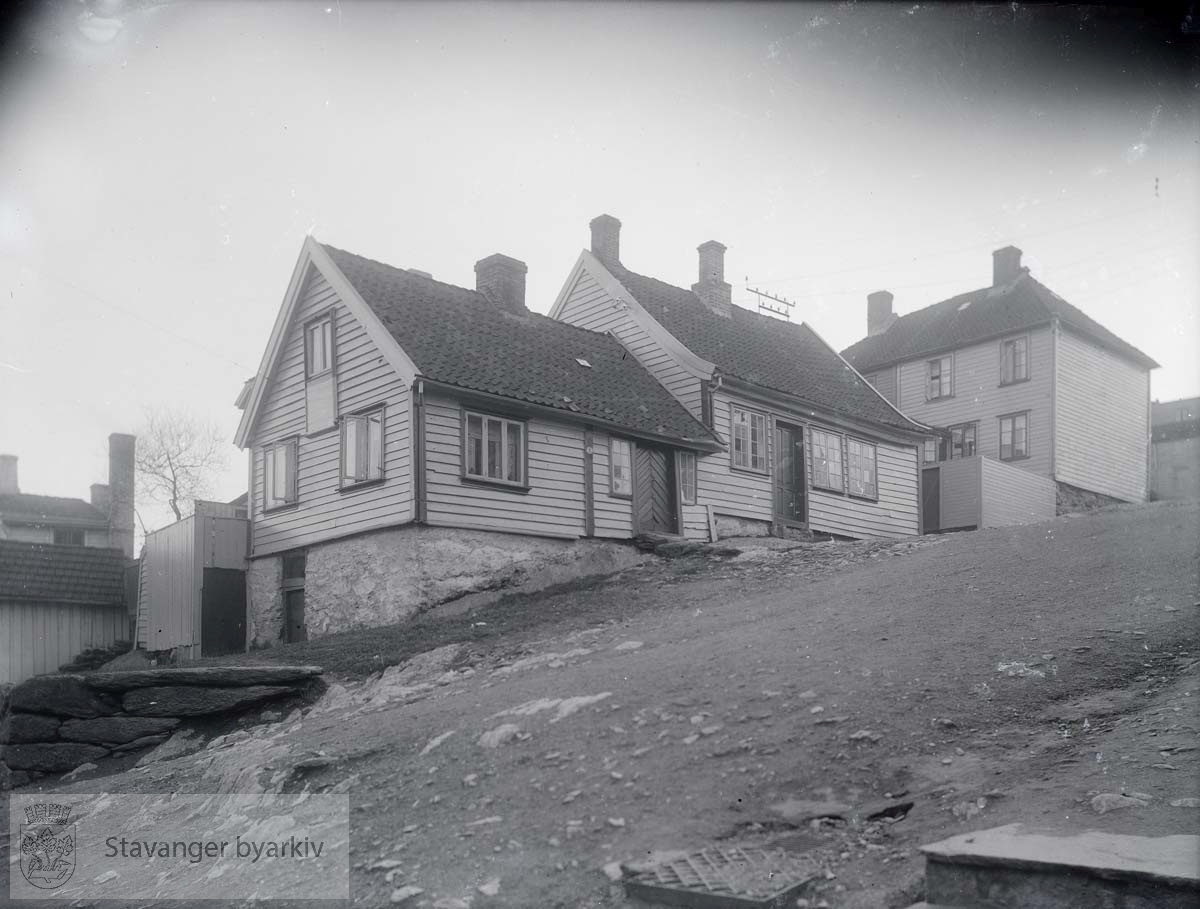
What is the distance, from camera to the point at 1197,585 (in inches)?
410

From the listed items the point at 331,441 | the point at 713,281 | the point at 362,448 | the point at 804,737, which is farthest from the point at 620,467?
the point at 804,737

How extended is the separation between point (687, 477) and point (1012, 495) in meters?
12.4

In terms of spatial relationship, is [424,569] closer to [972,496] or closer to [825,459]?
[825,459]

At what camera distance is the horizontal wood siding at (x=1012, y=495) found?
2938cm

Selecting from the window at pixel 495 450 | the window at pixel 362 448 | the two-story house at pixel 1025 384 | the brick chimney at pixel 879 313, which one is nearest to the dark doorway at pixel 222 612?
the window at pixel 362 448

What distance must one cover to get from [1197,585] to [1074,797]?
546cm

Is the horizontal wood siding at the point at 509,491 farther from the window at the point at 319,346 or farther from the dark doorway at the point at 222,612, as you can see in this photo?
the dark doorway at the point at 222,612

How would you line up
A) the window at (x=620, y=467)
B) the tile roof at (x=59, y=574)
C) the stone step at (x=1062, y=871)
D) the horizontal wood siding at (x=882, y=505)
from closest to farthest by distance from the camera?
the stone step at (x=1062, y=871), the window at (x=620, y=467), the horizontal wood siding at (x=882, y=505), the tile roof at (x=59, y=574)

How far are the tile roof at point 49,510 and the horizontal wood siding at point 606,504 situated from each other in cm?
2873

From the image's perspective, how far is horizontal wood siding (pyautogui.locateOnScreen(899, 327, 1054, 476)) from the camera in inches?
1305

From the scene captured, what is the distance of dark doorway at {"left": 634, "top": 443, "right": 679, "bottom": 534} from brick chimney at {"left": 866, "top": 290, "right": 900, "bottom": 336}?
21321 mm

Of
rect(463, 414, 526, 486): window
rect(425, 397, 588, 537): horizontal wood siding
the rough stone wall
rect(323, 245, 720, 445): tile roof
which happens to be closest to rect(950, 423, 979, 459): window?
rect(323, 245, 720, 445): tile roof

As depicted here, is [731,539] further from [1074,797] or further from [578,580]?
[1074,797]

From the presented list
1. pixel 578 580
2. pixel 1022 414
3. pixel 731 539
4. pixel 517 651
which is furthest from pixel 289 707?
pixel 1022 414
